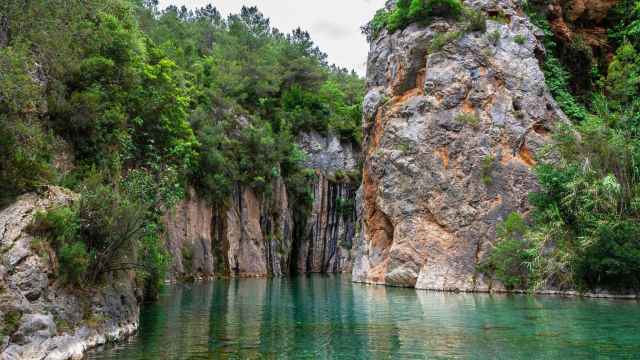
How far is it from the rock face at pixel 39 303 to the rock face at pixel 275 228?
28217 mm

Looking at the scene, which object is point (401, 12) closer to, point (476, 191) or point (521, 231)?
point (476, 191)

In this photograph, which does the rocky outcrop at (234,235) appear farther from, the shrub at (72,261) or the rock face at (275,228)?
the shrub at (72,261)

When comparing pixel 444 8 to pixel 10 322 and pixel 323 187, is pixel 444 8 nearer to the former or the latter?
pixel 323 187

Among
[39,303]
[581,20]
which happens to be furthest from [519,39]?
[39,303]

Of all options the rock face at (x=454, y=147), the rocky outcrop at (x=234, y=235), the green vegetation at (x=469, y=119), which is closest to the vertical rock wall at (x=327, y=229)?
the rocky outcrop at (x=234, y=235)

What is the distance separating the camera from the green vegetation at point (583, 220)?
28766 millimetres

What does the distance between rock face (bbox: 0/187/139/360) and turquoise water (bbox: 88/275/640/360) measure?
0.78 m

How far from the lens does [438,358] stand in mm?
13625

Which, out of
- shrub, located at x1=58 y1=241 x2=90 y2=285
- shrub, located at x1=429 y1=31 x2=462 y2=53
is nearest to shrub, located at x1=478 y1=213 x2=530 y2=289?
shrub, located at x1=429 y1=31 x2=462 y2=53

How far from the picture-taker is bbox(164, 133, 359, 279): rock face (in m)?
49.6

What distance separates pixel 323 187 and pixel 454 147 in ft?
92.7

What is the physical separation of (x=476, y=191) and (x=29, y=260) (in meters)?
29.8

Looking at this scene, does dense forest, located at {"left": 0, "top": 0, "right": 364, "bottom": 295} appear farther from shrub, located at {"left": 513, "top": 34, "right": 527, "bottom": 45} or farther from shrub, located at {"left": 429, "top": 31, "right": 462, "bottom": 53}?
shrub, located at {"left": 513, "top": 34, "right": 527, "bottom": 45}

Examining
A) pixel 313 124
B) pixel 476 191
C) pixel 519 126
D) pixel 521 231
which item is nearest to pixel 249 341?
pixel 521 231
